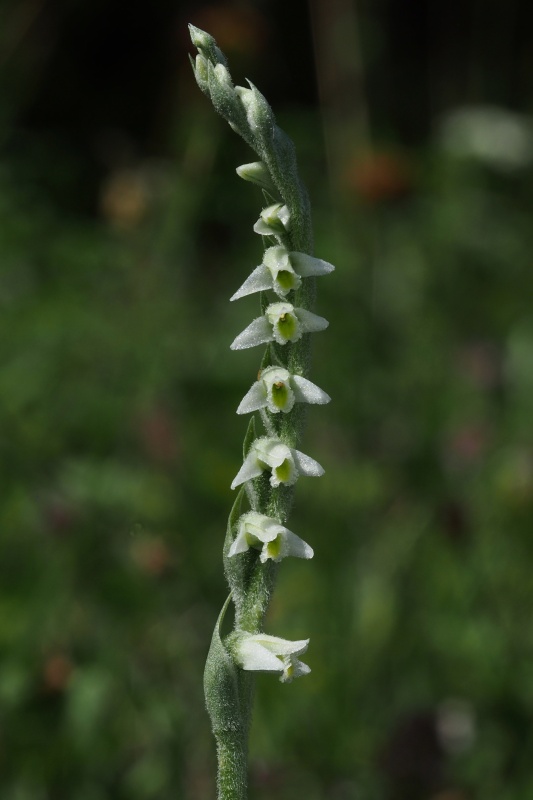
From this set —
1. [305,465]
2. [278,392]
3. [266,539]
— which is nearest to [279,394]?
[278,392]

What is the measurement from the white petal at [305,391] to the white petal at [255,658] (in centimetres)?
37

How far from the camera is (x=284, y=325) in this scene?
165 cm

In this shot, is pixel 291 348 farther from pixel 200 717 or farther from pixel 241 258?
pixel 241 258

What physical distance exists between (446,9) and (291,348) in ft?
24.0

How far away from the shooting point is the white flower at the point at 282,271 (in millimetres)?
1630

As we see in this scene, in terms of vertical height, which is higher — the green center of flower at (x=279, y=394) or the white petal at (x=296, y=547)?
the green center of flower at (x=279, y=394)

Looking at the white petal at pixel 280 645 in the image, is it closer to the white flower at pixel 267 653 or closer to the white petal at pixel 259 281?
the white flower at pixel 267 653

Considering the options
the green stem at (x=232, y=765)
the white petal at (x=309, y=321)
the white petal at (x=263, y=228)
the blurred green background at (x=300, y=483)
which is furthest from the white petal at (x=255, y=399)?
the blurred green background at (x=300, y=483)

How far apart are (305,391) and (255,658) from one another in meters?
0.40

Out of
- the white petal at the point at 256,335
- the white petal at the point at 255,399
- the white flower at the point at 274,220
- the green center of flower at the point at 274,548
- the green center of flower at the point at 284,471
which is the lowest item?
the green center of flower at the point at 274,548

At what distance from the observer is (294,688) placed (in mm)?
3113

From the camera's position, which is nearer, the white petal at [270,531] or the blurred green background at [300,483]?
the white petal at [270,531]

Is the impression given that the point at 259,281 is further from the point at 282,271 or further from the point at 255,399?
the point at 255,399

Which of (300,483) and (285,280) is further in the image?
(300,483)
